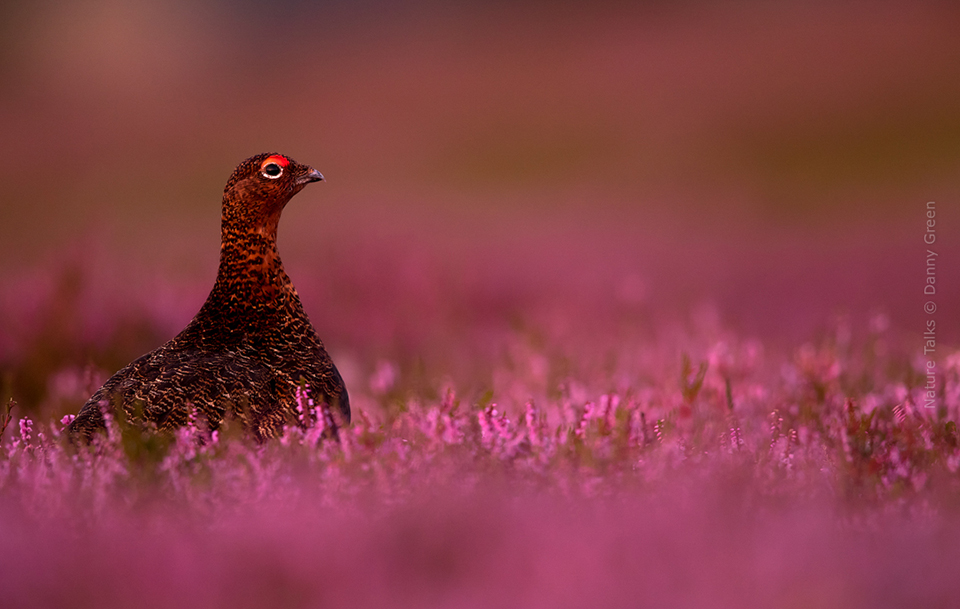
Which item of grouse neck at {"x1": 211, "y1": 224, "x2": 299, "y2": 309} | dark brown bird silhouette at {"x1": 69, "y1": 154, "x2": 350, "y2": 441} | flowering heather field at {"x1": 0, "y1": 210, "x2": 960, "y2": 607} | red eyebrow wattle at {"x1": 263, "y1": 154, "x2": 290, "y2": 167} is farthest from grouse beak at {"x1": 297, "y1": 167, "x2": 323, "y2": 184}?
flowering heather field at {"x1": 0, "y1": 210, "x2": 960, "y2": 607}

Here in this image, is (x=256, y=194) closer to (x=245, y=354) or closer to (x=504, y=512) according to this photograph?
(x=245, y=354)

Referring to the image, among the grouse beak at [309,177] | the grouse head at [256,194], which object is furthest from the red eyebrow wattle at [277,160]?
the grouse beak at [309,177]

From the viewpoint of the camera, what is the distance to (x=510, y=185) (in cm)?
2347

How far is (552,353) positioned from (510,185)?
16.8 metres

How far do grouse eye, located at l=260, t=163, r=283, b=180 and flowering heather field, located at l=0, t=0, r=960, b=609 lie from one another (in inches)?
50.2

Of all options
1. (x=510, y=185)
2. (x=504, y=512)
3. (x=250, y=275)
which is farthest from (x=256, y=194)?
(x=510, y=185)

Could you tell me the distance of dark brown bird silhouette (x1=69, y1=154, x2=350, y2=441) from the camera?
3.39m

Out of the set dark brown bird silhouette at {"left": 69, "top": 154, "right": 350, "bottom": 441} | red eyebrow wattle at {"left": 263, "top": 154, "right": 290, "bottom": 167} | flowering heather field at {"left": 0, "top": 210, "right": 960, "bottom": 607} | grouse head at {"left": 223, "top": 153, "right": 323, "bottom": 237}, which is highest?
red eyebrow wattle at {"left": 263, "top": 154, "right": 290, "bottom": 167}

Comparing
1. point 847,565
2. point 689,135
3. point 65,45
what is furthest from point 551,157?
point 65,45

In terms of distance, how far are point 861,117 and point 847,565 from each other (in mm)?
23408

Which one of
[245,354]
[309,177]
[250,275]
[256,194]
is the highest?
[309,177]

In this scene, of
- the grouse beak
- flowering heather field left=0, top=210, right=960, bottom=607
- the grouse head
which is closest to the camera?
flowering heather field left=0, top=210, right=960, bottom=607

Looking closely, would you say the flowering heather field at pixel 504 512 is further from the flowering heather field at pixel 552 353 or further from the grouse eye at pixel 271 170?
the grouse eye at pixel 271 170

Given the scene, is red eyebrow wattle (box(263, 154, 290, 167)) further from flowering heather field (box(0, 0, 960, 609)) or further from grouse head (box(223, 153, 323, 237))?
flowering heather field (box(0, 0, 960, 609))
